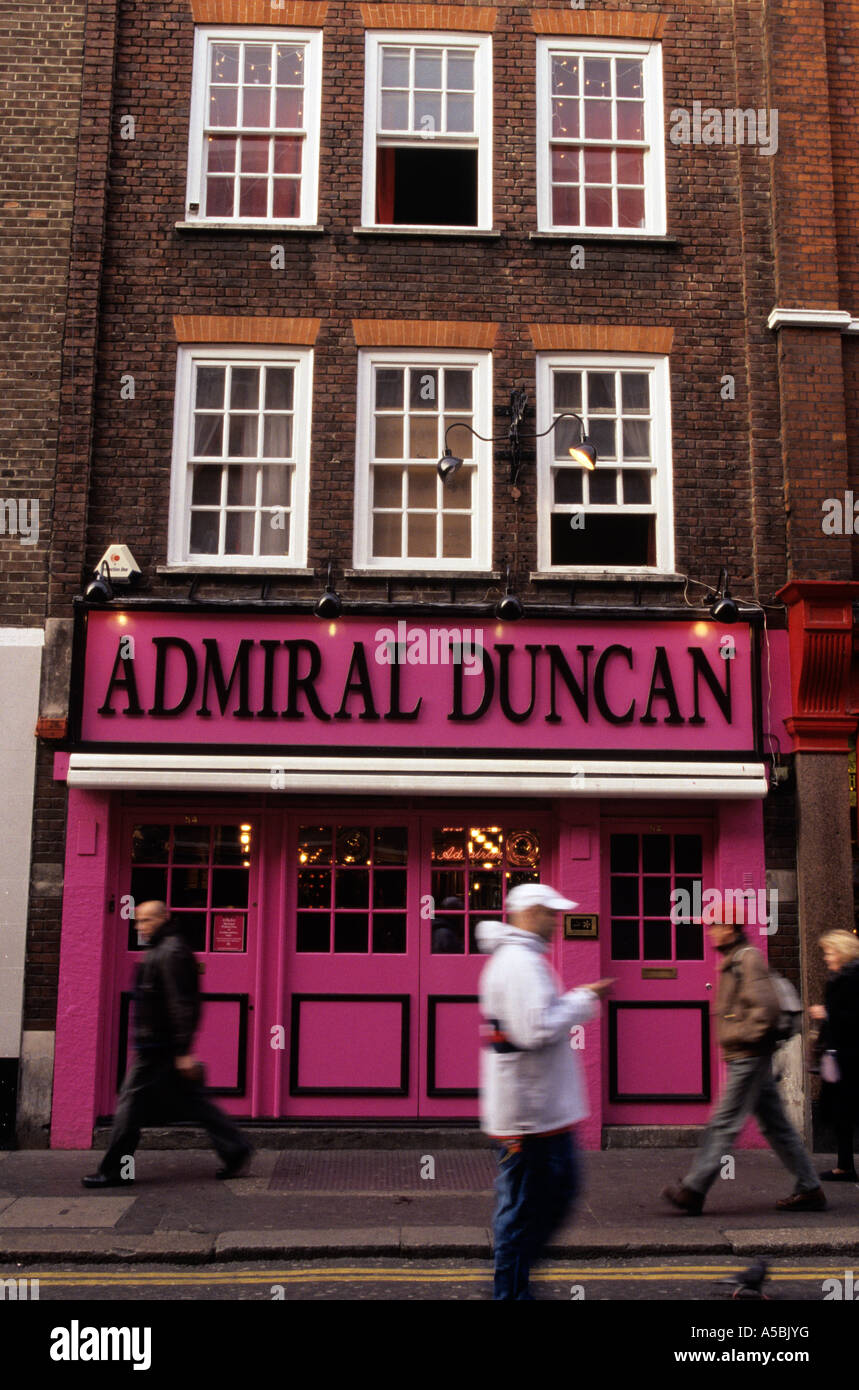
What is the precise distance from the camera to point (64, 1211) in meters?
7.86

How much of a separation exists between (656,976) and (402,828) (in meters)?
2.54

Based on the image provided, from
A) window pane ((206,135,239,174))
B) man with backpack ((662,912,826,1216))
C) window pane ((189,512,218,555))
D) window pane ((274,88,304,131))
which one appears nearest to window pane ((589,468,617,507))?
window pane ((189,512,218,555))

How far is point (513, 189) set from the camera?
11.4 metres

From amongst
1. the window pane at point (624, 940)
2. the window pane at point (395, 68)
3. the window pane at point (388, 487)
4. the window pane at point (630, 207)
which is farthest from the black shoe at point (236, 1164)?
the window pane at point (395, 68)

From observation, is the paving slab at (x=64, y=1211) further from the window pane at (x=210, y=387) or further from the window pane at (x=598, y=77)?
the window pane at (x=598, y=77)

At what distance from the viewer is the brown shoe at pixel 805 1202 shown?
311 inches

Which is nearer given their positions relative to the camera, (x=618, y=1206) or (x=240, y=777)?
(x=618, y=1206)

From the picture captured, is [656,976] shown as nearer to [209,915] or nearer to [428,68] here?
[209,915]

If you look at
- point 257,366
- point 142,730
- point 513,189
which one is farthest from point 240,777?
point 513,189

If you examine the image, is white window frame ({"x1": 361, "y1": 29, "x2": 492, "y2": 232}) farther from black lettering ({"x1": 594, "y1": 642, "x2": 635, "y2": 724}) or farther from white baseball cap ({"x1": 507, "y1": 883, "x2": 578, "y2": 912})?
white baseball cap ({"x1": 507, "y1": 883, "x2": 578, "y2": 912})

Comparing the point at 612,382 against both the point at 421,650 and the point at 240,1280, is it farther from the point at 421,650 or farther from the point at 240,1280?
the point at 240,1280

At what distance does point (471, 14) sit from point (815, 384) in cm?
479

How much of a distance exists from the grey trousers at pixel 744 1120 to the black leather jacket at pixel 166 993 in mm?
3511

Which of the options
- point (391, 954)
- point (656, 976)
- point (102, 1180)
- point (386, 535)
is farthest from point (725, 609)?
point (102, 1180)
